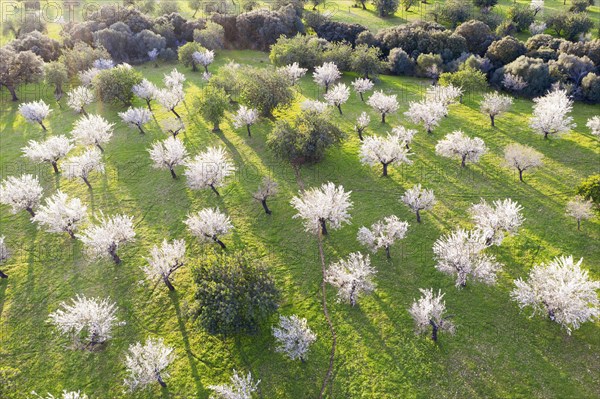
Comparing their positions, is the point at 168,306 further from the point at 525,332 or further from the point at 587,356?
the point at 587,356

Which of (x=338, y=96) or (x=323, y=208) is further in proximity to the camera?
(x=338, y=96)

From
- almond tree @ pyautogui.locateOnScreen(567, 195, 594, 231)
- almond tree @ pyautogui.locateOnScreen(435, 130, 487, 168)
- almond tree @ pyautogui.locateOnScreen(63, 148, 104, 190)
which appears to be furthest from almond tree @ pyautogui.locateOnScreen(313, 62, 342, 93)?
almond tree @ pyautogui.locateOnScreen(567, 195, 594, 231)

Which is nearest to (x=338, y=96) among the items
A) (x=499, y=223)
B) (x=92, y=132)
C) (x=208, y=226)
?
(x=499, y=223)

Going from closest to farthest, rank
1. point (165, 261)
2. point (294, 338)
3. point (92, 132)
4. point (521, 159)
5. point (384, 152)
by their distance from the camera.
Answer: point (294, 338), point (165, 261), point (521, 159), point (384, 152), point (92, 132)

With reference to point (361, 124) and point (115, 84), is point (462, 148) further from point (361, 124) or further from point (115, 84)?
point (115, 84)

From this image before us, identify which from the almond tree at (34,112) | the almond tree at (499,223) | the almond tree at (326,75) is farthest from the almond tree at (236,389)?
the almond tree at (34,112)

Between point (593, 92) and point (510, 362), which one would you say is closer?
point (510, 362)

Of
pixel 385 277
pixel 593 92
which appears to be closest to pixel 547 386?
pixel 385 277
